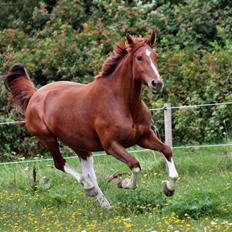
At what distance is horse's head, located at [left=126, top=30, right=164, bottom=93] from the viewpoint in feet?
29.5

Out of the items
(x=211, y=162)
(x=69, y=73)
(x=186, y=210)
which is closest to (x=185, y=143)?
(x=211, y=162)

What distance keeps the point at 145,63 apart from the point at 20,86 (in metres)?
3.19

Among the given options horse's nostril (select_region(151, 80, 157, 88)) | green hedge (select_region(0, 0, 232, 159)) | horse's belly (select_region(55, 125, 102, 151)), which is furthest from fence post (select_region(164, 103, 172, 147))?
horse's nostril (select_region(151, 80, 157, 88))

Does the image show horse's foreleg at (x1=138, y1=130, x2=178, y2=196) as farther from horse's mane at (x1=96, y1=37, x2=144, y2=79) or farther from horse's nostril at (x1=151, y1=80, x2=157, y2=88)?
horse's mane at (x1=96, y1=37, x2=144, y2=79)

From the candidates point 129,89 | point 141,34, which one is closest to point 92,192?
point 129,89

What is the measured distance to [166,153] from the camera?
31.1 ft

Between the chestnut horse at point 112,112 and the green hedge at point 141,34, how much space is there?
4274mm

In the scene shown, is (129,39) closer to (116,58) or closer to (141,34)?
(116,58)

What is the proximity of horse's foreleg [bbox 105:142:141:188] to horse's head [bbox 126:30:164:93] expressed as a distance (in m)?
0.83

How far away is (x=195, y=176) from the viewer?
12.2 m

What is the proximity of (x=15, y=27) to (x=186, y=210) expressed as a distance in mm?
11255

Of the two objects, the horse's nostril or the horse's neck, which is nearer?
the horse's nostril

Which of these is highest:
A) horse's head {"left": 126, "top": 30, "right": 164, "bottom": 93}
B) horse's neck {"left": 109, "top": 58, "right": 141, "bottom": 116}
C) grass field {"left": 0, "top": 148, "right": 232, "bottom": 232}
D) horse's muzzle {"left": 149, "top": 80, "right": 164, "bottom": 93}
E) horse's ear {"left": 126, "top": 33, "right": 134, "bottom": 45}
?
horse's ear {"left": 126, "top": 33, "right": 134, "bottom": 45}

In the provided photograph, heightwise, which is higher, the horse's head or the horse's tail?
the horse's head
